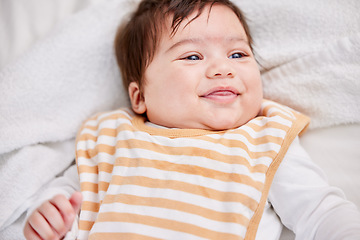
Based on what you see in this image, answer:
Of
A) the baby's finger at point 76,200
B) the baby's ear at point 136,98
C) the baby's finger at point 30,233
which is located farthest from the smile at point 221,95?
the baby's finger at point 30,233

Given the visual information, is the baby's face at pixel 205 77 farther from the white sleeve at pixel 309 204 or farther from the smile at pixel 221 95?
the white sleeve at pixel 309 204

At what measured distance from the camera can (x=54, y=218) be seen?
2.66ft

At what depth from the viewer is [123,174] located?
35.1 inches

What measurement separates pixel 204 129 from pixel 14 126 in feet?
1.93

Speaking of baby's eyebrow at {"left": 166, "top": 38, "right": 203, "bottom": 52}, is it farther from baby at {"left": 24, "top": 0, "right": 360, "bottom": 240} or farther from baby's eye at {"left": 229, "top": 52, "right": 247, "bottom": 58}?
baby's eye at {"left": 229, "top": 52, "right": 247, "bottom": 58}

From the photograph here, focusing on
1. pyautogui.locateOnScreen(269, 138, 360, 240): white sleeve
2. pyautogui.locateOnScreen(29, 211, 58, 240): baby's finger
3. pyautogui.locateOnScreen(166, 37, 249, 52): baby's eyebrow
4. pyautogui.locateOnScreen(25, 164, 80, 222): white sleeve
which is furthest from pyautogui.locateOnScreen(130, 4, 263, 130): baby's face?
pyautogui.locateOnScreen(29, 211, 58, 240): baby's finger

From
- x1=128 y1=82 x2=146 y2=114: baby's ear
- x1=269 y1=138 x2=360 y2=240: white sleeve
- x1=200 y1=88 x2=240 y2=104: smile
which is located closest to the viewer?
x1=269 y1=138 x2=360 y2=240: white sleeve

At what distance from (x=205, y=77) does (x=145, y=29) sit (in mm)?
276

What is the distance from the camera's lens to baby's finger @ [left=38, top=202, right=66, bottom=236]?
0.81 meters

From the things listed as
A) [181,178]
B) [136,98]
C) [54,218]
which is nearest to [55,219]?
[54,218]

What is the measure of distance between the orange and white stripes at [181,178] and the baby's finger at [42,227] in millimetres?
77

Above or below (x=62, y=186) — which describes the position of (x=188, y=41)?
above

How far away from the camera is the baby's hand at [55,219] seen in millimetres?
797

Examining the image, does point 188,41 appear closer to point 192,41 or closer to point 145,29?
point 192,41
